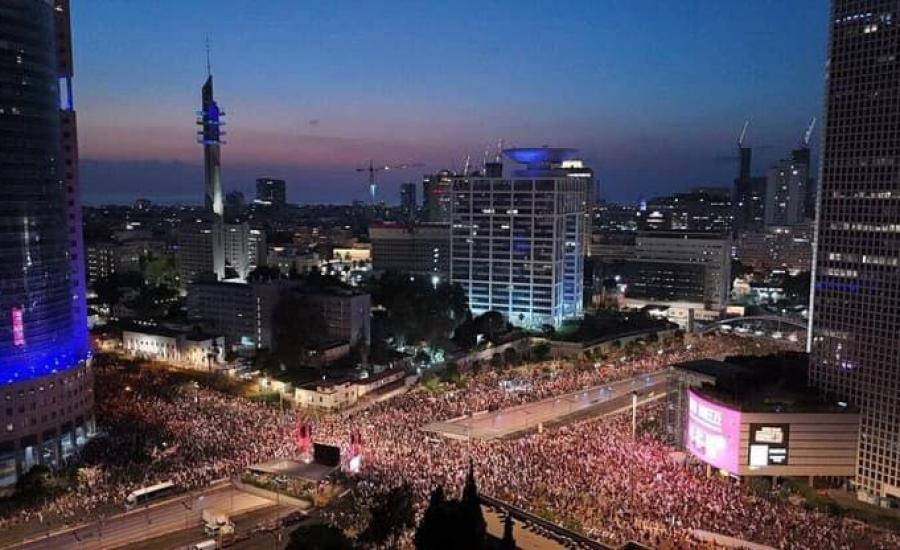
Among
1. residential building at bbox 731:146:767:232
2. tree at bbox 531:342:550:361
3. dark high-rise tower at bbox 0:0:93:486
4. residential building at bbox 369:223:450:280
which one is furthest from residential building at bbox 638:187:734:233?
dark high-rise tower at bbox 0:0:93:486

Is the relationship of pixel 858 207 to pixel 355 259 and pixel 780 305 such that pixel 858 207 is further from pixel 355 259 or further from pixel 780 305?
pixel 355 259

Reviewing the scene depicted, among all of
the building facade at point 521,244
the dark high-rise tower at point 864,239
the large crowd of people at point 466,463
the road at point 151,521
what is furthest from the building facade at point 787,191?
the road at point 151,521

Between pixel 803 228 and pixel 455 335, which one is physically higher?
pixel 803 228

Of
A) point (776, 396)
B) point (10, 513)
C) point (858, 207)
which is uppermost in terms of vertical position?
point (858, 207)

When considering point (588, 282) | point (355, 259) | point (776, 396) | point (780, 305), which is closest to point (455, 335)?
point (776, 396)

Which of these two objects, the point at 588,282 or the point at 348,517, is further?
the point at 588,282

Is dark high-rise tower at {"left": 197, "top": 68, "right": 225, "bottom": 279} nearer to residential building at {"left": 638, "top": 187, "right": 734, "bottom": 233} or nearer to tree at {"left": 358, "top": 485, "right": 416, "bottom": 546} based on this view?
tree at {"left": 358, "top": 485, "right": 416, "bottom": 546}
